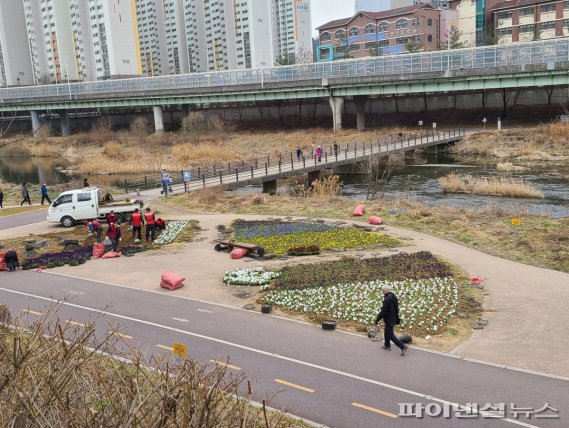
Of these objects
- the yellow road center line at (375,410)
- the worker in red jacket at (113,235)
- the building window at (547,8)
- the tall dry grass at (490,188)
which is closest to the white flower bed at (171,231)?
the worker in red jacket at (113,235)

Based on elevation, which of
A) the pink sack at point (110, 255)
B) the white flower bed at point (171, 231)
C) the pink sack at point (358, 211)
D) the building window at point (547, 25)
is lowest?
the pink sack at point (358, 211)

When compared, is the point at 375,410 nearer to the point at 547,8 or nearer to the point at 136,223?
the point at 136,223

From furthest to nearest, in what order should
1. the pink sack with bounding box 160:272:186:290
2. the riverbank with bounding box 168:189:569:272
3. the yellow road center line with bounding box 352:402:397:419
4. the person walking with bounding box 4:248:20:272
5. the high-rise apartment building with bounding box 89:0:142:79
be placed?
the high-rise apartment building with bounding box 89:0:142:79 → the person walking with bounding box 4:248:20:272 → the riverbank with bounding box 168:189:569:272 → the pink sack with bounding box 160:272:186:290 → the yellow road center line with bounding box 352:402:397:419

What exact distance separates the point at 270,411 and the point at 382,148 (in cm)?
4764

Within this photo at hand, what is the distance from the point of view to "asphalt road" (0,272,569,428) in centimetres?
1045

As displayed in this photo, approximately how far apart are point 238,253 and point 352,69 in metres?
56.2

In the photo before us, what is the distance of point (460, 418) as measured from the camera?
10117 millimetres

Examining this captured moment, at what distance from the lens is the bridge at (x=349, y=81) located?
6075 centimetres

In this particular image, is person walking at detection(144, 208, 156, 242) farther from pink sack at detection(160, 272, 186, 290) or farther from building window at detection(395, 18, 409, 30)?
building window at detection(395, 18, 409, 30)

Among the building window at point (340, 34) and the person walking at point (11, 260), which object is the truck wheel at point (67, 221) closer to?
the person walking at point (11, 260)

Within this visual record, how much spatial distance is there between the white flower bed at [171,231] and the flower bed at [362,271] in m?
7.59

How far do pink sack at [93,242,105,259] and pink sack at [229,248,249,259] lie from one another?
5.43 metres

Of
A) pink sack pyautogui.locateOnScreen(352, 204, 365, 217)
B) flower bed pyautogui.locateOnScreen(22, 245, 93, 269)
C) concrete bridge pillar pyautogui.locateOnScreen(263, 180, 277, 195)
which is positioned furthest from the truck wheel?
concrete bridge pillar pyautogui.locateOnScreen(263, 180, 277, 195)

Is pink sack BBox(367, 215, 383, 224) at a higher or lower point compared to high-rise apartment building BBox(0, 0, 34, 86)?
lower
